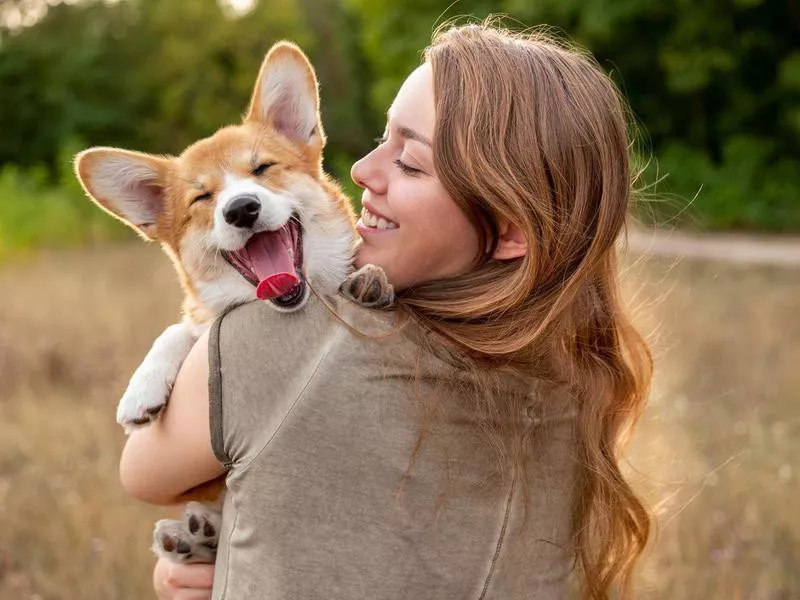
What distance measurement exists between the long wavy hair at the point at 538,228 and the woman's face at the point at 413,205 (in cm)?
4

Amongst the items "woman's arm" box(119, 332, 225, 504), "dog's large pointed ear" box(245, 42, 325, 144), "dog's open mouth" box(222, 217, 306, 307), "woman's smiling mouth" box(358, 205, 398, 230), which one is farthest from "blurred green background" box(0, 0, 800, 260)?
"woman's arm" box(119, 332, 225, 504)

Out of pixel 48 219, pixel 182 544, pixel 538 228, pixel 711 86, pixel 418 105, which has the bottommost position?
pixel 711 86

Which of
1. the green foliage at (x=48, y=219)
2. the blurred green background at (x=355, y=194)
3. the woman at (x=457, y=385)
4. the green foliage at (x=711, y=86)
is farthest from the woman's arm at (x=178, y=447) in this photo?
the green foliage at (x=711, y=86)

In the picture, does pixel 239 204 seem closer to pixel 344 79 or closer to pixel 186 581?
pixel 186 581

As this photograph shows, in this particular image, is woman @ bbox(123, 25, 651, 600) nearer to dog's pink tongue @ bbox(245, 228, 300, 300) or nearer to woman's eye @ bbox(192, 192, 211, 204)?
dog's pink tongue @ bbox(245, 228, 300, 300)

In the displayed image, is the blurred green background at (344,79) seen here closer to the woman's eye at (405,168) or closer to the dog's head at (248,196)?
the dog's head at (248,196)

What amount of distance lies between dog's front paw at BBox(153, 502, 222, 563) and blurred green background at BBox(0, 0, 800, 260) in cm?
747

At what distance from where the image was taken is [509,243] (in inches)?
76.5

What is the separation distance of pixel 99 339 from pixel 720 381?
14.9ft

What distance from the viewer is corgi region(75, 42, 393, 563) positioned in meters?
2.10

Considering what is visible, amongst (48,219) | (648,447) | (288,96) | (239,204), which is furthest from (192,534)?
(48,219)

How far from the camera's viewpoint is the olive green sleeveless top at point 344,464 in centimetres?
154

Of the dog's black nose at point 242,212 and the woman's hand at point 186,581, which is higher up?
the dog's black nose at point 242,212

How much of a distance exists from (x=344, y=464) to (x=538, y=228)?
2.03ft
